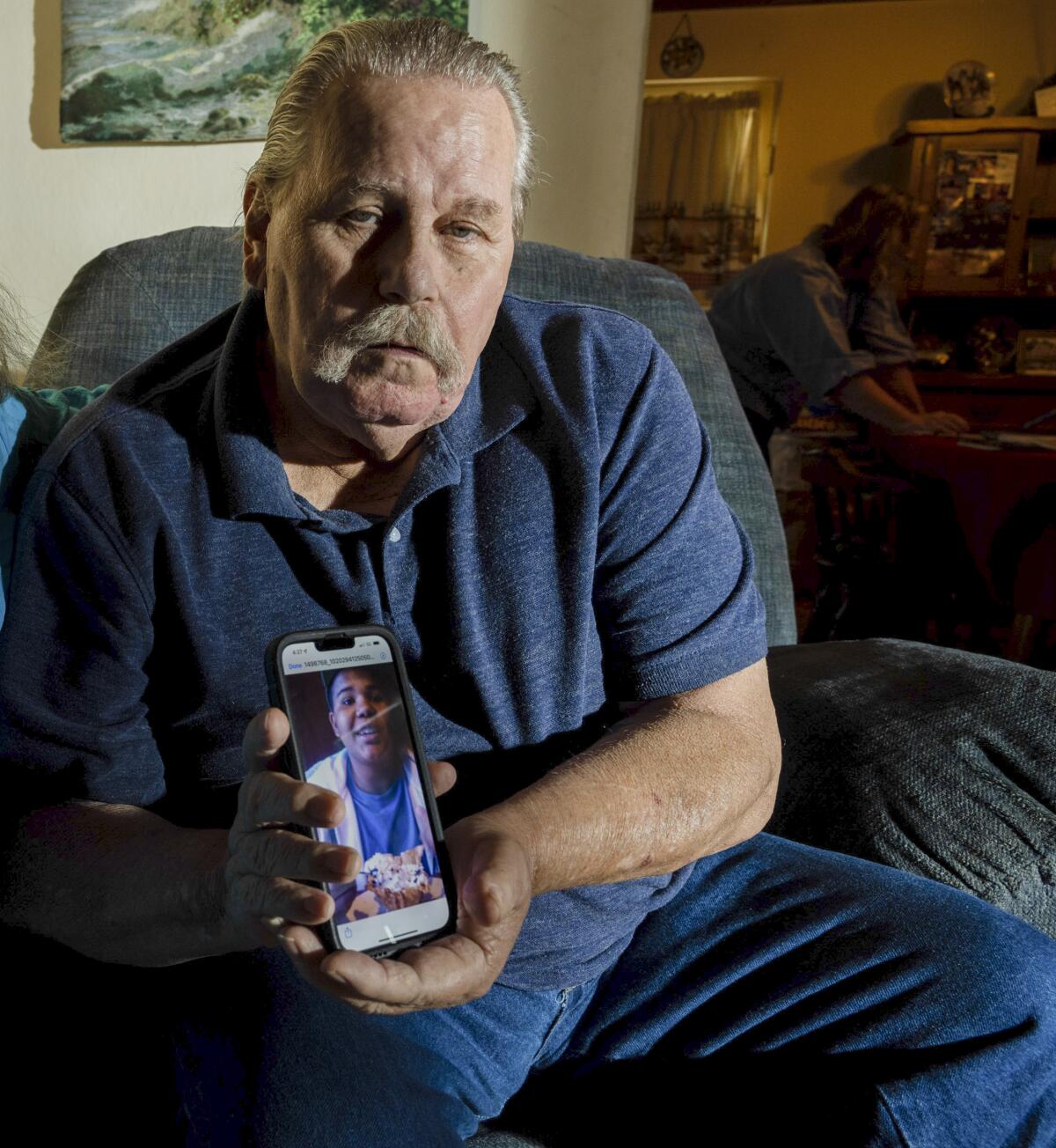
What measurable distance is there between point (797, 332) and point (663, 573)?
1.93 metres

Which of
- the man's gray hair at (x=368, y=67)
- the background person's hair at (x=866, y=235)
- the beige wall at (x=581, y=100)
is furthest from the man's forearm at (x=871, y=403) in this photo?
the man's gray hair at (x=368, y=67)

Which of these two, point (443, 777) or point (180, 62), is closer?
point (443, 777)

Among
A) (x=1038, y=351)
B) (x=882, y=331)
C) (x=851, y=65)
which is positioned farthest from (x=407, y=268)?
(x=851, y=65)

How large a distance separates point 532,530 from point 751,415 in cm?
199

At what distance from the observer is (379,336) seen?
2.48 feet

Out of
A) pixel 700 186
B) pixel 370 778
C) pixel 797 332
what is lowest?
pixel 370 778

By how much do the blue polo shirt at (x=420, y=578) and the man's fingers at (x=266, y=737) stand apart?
0.54 feet

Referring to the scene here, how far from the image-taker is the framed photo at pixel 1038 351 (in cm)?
444

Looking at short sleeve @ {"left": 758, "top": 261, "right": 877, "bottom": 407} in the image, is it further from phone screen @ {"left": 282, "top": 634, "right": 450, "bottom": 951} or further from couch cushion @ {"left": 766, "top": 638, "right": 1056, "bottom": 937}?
phone screen @ {"left": 282, "top": 634, "right": 450, "bottom": 951}

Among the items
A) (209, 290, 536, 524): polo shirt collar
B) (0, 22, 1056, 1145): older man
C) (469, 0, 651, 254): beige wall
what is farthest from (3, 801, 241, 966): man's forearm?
(469, 0, 651, 254): beige wall

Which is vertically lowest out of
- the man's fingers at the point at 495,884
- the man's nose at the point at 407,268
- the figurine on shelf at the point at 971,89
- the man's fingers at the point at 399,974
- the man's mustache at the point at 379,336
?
the man's fingers at the point at 399,974

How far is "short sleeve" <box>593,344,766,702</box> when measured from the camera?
2.72 feet

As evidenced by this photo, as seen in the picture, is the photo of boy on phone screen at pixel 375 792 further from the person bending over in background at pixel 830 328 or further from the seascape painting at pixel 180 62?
the person bending over in background at pixel 830 328

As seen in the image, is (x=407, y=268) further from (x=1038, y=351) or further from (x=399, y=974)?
(x=1038, y=351)
